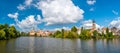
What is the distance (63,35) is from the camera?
→ 7077 inches

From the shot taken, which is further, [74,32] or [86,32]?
[74,32]

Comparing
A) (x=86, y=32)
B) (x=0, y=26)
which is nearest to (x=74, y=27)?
(x=86, y=32)

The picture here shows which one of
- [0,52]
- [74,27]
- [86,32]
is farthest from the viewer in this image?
[74,27]

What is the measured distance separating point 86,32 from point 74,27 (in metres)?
25.4

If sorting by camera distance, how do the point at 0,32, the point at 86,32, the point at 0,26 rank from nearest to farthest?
the point at 0,32, the point at 0,26, the point at 86,32

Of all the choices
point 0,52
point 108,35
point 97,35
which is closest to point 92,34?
point 97,35

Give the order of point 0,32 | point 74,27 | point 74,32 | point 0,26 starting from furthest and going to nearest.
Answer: point 74,27, point 74,32, point 0,26, point 0,32

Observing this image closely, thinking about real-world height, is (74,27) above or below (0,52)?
above

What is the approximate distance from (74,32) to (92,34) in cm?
1530

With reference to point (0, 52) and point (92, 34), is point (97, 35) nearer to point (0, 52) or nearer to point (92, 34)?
point (92, 34)

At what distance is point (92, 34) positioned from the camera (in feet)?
571

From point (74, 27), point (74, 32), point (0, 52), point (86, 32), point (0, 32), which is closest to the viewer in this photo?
point (0, 52)

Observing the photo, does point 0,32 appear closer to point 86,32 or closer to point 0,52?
point 0,52

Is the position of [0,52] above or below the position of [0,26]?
below
